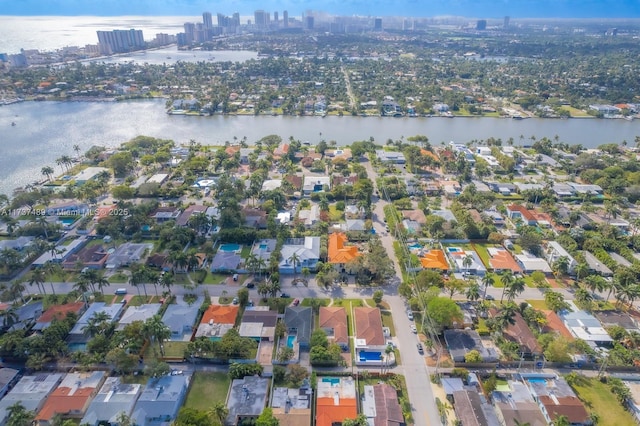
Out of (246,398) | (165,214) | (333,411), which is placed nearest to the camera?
A: (333,411)

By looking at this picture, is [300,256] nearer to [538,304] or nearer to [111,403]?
[111,403]

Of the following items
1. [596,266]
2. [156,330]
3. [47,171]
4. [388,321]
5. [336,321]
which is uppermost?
[156,330]

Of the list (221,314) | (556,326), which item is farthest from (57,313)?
(556,326)

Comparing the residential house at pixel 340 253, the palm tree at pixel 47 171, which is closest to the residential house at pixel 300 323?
the residential house at pixel 340 253

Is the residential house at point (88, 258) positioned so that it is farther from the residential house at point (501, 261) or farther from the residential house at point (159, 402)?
the residential house at point (501, 261)

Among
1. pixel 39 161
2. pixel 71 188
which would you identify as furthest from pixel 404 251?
pixel 39 161

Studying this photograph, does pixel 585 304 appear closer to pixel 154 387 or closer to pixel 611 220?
pixel 611 220
